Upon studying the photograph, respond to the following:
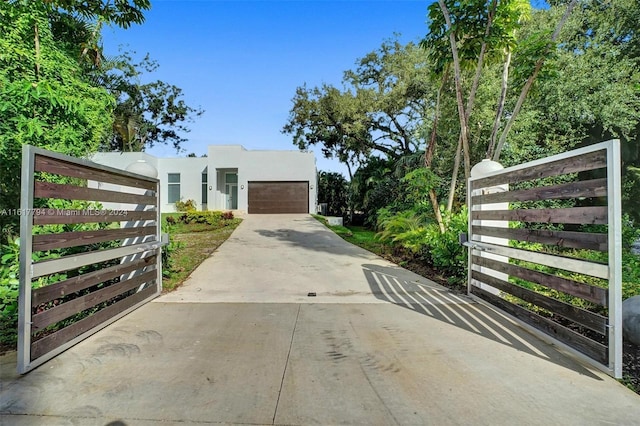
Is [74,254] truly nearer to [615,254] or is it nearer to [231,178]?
[615,254]

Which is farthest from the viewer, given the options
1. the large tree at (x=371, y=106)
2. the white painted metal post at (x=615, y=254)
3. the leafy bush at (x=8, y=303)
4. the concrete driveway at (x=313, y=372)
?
the large tree at (x=371, y=106)

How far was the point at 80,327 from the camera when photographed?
3443mm

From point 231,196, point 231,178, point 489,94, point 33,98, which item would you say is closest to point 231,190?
point 231,196

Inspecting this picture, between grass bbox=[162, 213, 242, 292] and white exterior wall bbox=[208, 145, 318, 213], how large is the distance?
489 centimetres

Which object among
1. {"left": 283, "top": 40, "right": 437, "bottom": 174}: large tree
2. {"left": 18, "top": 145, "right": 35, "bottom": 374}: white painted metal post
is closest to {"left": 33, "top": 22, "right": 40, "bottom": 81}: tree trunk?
{"left": 18, "top": 145, "right": 35, "bottom": 374}: white painted metal post

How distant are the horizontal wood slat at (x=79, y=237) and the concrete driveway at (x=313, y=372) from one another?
38.9 inches

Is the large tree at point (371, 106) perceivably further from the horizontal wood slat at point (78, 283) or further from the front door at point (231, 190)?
the horizontal wood slat at point (78, 283)

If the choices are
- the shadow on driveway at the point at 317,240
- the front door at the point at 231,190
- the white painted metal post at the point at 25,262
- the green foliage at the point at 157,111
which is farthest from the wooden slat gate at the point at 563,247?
the green foliage at the point at 157,111

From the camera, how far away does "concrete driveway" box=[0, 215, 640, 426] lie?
7.41ft

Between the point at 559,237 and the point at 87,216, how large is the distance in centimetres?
475

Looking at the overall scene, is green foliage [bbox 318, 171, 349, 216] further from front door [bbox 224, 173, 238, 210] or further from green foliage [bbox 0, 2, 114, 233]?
green foliage [bbox 0, 2, 114, 233]

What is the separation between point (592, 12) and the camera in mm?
11906

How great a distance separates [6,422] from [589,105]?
1318cm

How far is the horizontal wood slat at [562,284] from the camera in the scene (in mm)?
2771
